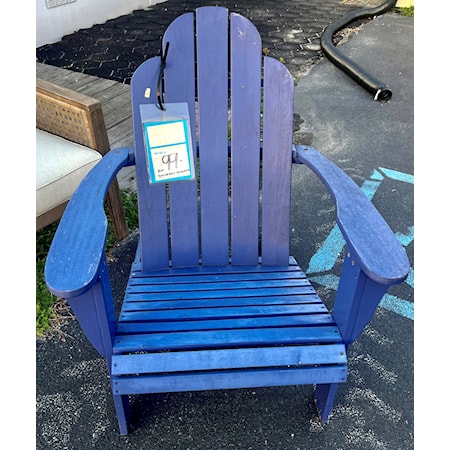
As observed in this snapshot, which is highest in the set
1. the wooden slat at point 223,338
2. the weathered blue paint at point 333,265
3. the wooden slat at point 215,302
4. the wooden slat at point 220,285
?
the wooden slat at point 223,338

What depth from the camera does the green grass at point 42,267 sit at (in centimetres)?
204

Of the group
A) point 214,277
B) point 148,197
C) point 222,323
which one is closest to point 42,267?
point 148,197

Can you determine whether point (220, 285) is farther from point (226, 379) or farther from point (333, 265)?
point (333, 265)

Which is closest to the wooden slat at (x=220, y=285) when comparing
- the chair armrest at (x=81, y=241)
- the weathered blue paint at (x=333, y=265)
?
the chair armrest at (x=81, y=241)

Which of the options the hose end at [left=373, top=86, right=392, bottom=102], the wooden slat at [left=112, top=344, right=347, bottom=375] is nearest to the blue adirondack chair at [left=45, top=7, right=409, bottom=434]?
the wooden slat at [left=112, top=344, right=347, bottom=375]

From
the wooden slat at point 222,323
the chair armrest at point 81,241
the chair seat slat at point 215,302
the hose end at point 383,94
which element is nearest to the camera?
the chair armrest at point 81,241

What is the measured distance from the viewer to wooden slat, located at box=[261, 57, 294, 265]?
167cm

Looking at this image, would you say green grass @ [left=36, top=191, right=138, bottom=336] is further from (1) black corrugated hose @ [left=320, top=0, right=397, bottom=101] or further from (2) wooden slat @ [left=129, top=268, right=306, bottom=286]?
(1) black corrugated hose @ [left=320, top=0, right=397, bottom=101]

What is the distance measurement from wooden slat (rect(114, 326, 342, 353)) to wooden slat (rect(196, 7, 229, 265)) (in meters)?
0.50

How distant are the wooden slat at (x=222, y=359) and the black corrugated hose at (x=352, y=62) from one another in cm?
312

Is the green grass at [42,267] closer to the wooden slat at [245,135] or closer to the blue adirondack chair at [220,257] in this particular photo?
the blue adirondack chair at [220,257]

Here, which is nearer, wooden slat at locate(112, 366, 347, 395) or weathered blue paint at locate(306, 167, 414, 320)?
wooden slat at locate(112, 366, 347, 395)

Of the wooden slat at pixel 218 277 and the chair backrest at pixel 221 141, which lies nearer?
the chair backrest at pixel 221 141

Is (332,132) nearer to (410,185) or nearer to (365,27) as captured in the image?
(410,185)
